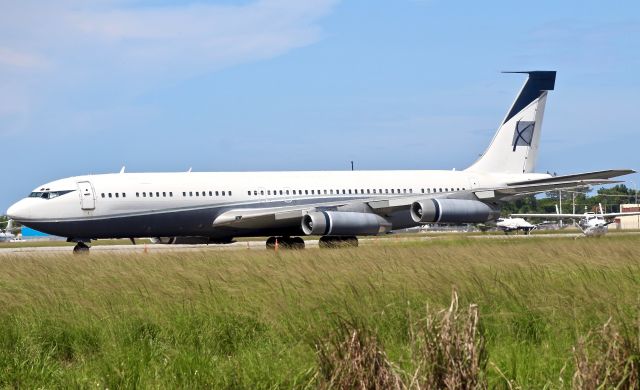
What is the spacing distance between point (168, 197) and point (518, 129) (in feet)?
55.3

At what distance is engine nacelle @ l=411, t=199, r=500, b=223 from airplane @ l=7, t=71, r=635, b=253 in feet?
0.12

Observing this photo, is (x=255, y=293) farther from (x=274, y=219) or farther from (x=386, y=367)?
(x=274, y=219)

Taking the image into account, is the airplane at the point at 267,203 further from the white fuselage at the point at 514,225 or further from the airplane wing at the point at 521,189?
the white fuselage at the point at 514,225

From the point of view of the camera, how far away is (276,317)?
488 inches

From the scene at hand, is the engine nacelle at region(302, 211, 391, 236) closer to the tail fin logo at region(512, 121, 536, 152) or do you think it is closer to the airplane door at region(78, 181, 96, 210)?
the airplane door at region(78, 181, 96, 210)

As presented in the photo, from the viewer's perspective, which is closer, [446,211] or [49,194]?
[49,194]

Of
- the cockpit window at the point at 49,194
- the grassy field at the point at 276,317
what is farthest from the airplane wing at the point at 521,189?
the grassy field at the point at 276,317

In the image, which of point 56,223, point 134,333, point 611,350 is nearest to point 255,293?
point 134,333

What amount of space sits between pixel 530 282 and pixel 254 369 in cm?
632

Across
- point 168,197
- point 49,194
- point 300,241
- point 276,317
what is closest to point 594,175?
point 300,241

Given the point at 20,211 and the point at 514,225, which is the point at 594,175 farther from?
the point at 514,225

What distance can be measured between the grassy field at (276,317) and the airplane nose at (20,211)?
55.0ft

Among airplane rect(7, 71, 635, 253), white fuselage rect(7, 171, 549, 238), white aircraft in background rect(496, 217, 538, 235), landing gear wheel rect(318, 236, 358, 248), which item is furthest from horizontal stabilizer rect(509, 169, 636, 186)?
white aircraft in background rect(496, 217, 538, 235)

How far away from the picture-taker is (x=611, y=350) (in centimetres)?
712
